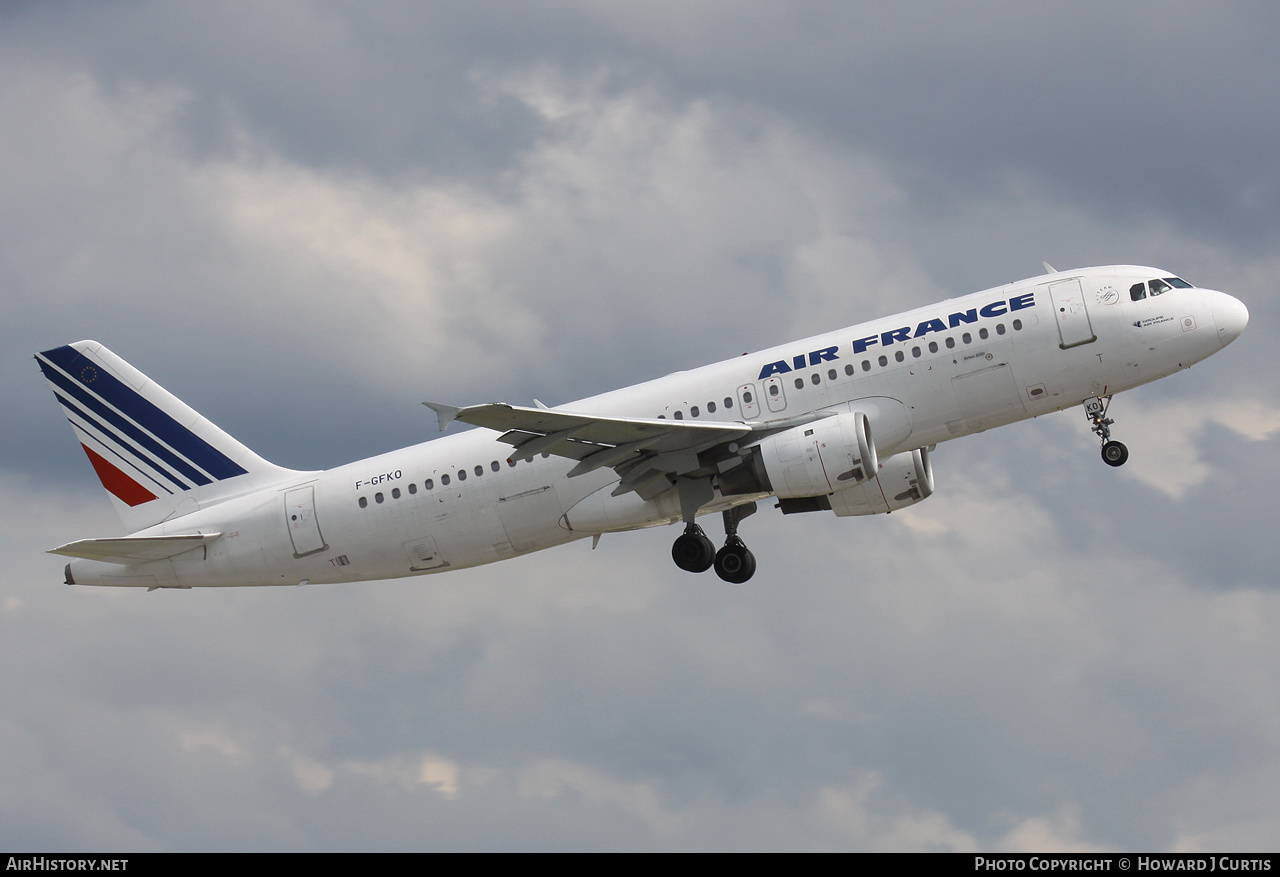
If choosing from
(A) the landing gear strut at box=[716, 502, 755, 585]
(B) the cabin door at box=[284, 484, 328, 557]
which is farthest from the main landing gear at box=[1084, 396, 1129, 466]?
(B) the cabin door at box=[284, 484, 328, 557]

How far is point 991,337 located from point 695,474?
30.3 feet

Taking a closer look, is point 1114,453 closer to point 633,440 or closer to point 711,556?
point 711,556

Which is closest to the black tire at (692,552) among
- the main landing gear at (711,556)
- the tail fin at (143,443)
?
the main landing gear at (711,556)

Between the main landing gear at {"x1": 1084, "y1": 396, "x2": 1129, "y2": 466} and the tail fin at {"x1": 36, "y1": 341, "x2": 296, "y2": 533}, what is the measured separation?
25.4 m

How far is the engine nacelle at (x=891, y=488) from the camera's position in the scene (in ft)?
145

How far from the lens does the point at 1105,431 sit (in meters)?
39.7

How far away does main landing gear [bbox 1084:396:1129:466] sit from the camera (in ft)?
129

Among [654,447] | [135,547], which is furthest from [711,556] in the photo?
[135,547]

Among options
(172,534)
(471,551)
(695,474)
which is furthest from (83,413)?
(695,474)

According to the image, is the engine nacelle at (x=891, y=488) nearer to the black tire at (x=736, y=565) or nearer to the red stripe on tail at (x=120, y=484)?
the black tire at (x=736, y=565)

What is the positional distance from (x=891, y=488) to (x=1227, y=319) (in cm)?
1142

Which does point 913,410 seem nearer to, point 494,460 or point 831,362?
point 831,362

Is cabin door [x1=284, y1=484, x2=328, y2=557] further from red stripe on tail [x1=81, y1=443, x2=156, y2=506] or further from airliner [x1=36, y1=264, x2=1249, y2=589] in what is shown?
red stripe on tail [x1=81, y1=443, x2=156, y2=506]

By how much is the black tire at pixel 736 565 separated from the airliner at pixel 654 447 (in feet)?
0.17
